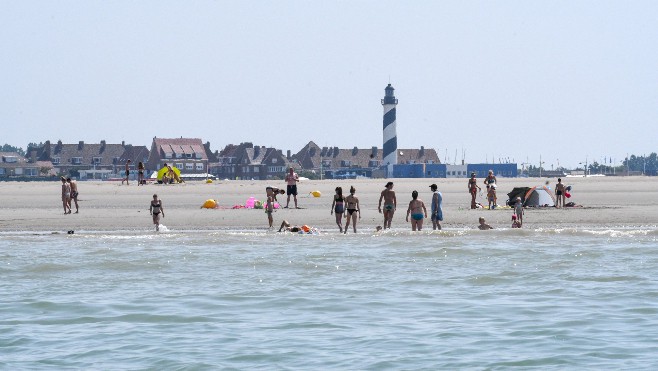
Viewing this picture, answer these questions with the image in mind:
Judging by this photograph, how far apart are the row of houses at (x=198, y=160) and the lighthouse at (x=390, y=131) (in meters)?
10.7

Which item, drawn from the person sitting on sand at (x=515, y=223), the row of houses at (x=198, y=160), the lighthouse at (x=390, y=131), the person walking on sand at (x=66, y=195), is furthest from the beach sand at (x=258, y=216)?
the row of houses at (x=198, y=160)

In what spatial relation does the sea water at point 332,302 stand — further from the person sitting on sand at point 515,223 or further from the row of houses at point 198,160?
the row of houses at point 198,160

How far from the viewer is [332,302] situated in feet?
53.3

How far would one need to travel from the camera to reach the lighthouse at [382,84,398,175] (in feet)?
400

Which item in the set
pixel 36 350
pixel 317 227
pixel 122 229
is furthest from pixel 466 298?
pixel 122 229

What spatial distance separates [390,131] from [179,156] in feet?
102

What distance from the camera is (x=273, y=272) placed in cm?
2017

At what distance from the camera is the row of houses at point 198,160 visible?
5512 inches

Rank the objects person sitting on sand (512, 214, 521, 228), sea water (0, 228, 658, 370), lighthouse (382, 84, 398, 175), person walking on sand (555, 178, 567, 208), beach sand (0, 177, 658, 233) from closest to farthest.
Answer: sea water (0, 228, 658, 370)
person sitting on sand (512, 214, 521, 228)
beach sand (0, 177, 658, 233)
person walking on sand (555, 178, 567, 208)
lighthouse (382, 84, 398, 175)

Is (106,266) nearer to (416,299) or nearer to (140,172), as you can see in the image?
(416,299)

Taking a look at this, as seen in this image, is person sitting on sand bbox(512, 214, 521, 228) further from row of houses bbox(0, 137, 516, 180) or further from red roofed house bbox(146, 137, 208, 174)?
red roofed house bbox(146, 137, 208, 174)

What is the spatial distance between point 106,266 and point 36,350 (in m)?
8.64

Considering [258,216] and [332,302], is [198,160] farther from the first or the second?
[332,302]

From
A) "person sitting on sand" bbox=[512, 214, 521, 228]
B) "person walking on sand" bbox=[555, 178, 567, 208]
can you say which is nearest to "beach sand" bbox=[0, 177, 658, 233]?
"person walking on sand" bbox=[555, 178, 567, 208]
